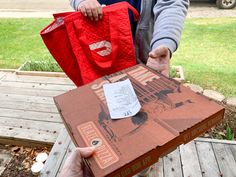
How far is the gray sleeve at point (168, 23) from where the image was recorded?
1.40 meters

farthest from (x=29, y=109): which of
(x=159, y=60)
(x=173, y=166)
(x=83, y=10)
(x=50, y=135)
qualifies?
(x=159, y=60)

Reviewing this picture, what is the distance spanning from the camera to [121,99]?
44.2 inches

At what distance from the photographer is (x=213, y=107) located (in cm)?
103

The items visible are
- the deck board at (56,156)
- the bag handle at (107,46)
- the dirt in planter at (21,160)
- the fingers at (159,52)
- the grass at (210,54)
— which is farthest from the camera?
the grass at (210,54)

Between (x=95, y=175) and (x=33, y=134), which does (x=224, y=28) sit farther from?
(x=95, y=175)

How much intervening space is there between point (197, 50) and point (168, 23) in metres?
3.68

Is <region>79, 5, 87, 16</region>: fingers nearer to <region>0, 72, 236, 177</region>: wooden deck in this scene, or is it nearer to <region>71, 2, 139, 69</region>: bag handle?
<region>71, 2, 139, 69</region>: bag handle

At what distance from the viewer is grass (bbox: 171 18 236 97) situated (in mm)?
3820

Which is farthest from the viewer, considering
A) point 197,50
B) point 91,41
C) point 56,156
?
point 197,50

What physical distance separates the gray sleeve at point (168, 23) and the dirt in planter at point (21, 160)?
186cm

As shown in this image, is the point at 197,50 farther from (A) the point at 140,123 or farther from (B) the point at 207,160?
(A) the point at 140,123

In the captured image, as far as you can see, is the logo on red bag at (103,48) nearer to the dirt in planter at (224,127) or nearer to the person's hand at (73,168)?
the person's hand at (73,168)

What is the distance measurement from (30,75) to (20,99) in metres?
0.66

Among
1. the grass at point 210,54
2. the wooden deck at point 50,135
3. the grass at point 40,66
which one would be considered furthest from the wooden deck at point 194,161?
the grass at point 40,66
